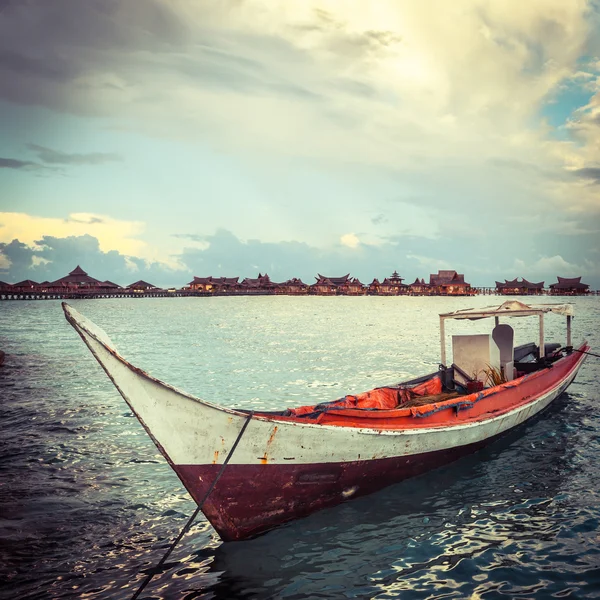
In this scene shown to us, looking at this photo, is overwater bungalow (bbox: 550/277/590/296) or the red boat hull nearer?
the red boat hull

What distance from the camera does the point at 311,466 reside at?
691 cm

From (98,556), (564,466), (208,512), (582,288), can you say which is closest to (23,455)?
(98,556)

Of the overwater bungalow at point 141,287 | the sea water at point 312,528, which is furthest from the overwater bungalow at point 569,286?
the sea water at point 312,528

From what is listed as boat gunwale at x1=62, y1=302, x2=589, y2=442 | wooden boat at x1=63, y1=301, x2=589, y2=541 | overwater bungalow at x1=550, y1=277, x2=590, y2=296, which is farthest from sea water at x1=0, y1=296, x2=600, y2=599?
overwater bungalow at x1=550, y1=277, x2=590, y2=296

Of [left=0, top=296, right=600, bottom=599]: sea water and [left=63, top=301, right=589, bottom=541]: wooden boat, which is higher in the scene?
[left=63, top=301, right=589, bottom=541]: wooden boat

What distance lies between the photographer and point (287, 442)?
655 cm

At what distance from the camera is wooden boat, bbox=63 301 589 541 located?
5969 mm

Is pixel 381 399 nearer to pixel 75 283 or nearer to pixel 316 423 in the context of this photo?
pixel 316 423

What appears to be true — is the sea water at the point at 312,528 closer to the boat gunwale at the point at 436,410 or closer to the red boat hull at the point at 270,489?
the red boat hull at the point at 270,489

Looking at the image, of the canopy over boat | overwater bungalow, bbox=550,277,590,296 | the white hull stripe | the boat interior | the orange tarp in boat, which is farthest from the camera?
overwater bungalow, bbox=550,277,590,296

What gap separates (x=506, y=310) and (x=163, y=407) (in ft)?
31.0

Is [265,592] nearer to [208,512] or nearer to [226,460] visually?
[208,512]

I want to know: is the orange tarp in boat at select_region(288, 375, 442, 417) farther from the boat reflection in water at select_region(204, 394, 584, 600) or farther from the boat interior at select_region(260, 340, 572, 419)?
the boat reflection in water at select_region(204, 394, 584, 600)

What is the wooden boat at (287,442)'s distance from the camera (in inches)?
235
